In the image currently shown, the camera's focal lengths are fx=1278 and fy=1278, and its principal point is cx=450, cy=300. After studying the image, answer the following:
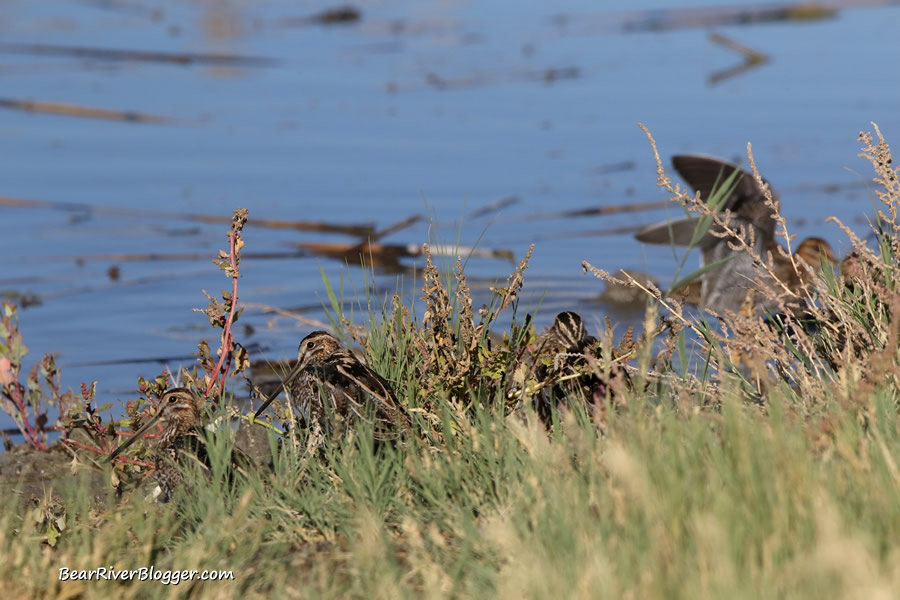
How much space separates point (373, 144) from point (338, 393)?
374 inches

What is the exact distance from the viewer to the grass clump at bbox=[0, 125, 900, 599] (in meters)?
3.16

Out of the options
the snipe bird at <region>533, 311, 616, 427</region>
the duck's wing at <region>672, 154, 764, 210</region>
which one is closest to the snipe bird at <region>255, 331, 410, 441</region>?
the snipe bird at <region>533, 311, 616, 427</region>

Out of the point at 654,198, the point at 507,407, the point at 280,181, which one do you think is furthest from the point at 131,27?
the point at 507,407

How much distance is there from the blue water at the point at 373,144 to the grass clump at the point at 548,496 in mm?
1331

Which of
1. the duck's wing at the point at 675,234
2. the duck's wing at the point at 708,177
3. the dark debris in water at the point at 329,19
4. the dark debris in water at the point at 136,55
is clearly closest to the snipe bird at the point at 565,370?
the duck's wing at the point at 675,234

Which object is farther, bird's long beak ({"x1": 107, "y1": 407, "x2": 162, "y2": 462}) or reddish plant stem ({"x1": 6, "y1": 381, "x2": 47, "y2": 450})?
reddish plant stem ({"x1": 6, "y1": 381, "x2": 47, "y2": 450})

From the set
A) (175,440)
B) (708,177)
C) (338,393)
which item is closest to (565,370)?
(338,393)

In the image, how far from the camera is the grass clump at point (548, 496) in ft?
10.4

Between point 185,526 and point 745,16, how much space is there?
794 inches

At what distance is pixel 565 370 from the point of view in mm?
5348

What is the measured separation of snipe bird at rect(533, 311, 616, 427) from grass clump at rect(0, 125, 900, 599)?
0.27 ft

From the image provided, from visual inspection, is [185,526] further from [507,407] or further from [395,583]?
[507,407]

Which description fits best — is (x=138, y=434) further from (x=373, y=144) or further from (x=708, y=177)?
(x=373, y=144)

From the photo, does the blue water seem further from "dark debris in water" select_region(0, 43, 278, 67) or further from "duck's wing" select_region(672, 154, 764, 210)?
"duck's wing" select_region(672, 154, 764, 210)
